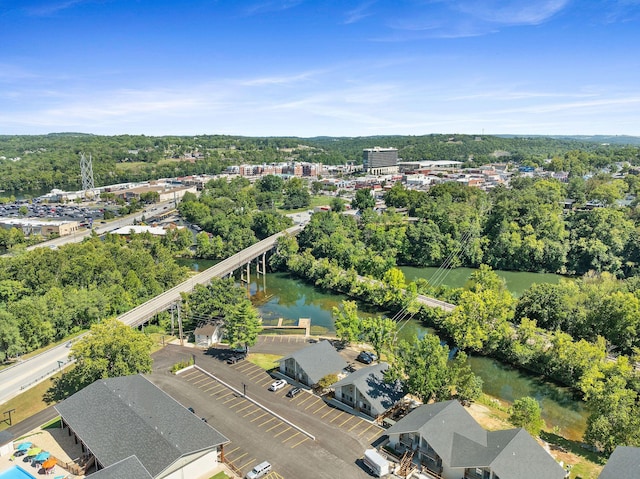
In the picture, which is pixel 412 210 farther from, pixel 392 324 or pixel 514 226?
pixel 392 324

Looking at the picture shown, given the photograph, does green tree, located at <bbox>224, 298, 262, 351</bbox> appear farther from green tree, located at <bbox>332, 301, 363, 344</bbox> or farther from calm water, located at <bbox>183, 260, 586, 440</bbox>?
calm water, located at <bbox>183, 260, 586, 440</bbox>

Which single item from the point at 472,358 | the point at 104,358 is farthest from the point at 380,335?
the point at 104,358

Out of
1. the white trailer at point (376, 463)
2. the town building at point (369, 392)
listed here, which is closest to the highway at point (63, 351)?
the town building at point (369, 392)

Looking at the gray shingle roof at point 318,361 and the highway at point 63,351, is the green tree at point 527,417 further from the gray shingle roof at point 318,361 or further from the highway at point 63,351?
the highway at point 63,351

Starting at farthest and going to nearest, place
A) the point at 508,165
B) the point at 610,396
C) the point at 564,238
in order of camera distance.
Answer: the point at 508,165 < the point at 564,238 < the point at 610,396

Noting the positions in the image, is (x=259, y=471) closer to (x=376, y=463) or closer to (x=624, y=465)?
(x=376, y=463)

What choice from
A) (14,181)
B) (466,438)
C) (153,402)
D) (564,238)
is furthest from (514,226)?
(14,181)
